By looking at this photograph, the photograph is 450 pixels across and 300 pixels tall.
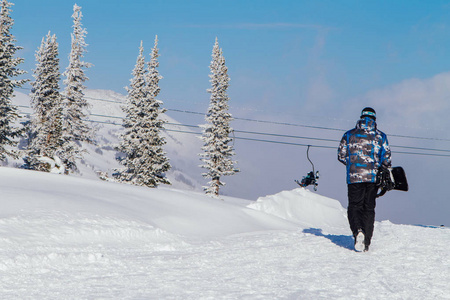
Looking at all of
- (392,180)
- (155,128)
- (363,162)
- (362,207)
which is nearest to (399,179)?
(392,180)

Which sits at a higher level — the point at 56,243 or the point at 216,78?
the point at 216,78

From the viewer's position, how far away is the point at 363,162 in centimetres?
772

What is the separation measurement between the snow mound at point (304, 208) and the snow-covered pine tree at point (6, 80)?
2047 centimetres

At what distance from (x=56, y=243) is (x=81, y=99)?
3169cm

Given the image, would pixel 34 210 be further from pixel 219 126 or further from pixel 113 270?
pixel 219 126

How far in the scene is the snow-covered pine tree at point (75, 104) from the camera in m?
35.7

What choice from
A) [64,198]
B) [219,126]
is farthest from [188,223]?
[219,126]

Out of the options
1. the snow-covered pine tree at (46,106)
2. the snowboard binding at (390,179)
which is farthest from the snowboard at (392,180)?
the snow-covered pine tree at (46,106)

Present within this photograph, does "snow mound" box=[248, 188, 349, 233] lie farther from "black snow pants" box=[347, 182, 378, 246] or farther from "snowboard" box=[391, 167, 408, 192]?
"black snow pants" box=[347, 182, 378, 246]

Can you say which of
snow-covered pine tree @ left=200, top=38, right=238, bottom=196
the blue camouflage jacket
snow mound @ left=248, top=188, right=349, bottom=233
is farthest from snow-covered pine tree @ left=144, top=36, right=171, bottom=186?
the blue camouflage jacket

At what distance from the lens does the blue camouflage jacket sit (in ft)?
25.2

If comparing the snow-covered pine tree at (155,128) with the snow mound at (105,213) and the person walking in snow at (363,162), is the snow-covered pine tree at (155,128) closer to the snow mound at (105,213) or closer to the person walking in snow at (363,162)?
the snow mound at (105,213)

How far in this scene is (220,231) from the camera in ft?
38.7

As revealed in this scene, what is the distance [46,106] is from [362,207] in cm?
3412
